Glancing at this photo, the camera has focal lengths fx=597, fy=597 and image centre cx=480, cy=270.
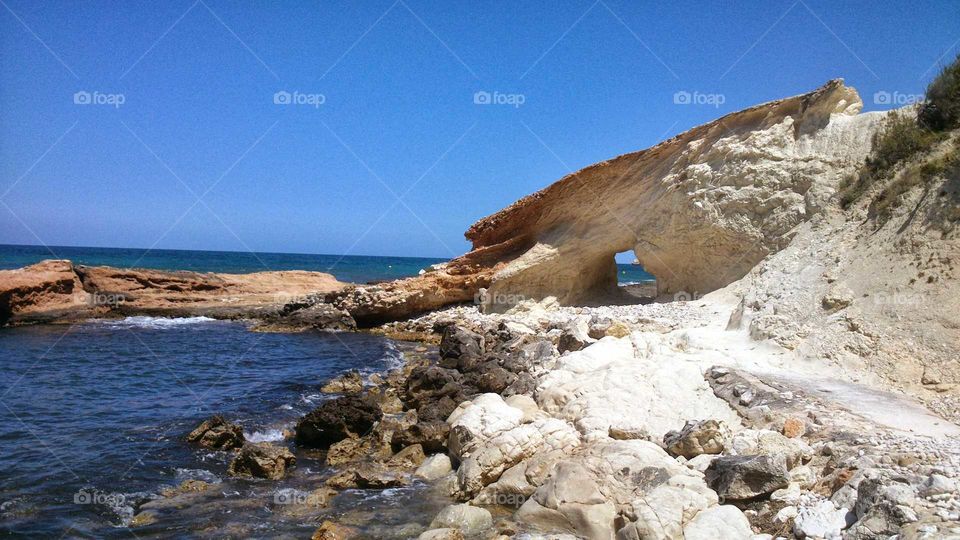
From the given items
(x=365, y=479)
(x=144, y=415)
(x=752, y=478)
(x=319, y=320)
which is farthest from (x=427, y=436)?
(x=319, y=320)

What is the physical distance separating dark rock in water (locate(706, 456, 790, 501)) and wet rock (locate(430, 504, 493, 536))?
2675 millimetres

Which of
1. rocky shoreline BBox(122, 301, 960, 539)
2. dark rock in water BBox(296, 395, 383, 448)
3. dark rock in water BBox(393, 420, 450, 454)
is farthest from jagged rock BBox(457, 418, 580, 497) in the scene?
dark rock in water BBox(296, 395, 383, 448)

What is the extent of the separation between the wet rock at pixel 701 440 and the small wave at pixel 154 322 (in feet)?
69.2

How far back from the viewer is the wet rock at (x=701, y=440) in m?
7.45

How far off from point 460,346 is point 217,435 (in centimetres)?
686

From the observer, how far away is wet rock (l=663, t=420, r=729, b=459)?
7453 mm

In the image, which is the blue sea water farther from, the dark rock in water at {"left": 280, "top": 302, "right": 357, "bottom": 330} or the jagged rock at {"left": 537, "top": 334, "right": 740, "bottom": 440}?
the jagged rock at {"left": 537, "top": 334, "right": 740, "bottom": 440}

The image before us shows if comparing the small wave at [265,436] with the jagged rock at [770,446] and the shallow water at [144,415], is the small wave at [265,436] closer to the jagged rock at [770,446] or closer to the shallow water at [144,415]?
the shallow water at [144,415]

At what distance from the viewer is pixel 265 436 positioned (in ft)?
35.1

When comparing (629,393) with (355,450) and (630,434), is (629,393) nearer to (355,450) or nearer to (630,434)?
(630,434)

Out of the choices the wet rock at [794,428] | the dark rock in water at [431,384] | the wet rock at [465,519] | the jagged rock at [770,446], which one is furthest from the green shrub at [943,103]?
the wet rock at [465,519]

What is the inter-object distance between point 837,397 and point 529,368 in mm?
5899

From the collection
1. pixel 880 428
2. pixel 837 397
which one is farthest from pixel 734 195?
pixel 880 428

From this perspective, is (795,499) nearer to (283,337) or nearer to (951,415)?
(951,415)
